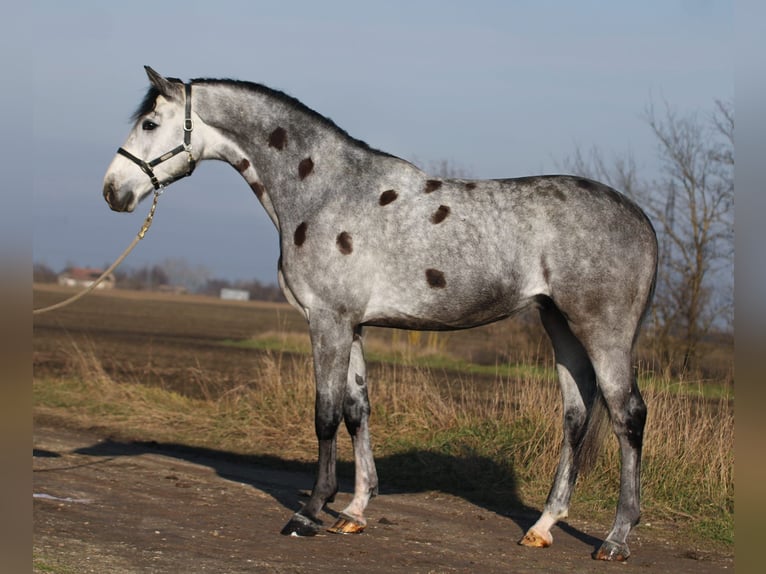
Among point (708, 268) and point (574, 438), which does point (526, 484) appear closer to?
point (574, 438)

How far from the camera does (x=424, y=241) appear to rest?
19.8 ft

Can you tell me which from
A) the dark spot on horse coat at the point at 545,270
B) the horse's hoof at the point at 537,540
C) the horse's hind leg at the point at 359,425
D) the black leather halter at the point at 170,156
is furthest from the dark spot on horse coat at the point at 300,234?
the horse's hoof at the point at 537,540

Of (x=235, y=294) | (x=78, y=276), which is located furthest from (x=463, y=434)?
(x=78, y=276)

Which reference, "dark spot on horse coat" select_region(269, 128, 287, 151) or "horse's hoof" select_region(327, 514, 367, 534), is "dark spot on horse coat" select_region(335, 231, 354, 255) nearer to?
"dark spot on horse coat" select_region(269, 128, 287, 151)

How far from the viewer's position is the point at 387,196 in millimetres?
6172

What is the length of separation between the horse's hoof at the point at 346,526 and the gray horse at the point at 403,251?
0.01 m

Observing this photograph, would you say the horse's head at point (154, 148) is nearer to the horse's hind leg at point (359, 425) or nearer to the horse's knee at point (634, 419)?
the horse's hind leg at point (359, 425)

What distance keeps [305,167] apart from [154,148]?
1.11 m

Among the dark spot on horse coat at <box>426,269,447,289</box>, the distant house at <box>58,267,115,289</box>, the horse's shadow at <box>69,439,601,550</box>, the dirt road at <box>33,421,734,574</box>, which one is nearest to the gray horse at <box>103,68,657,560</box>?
the dark spot on horse coat at <box>426,269,447,289</box>

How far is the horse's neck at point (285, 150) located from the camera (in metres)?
6.33
